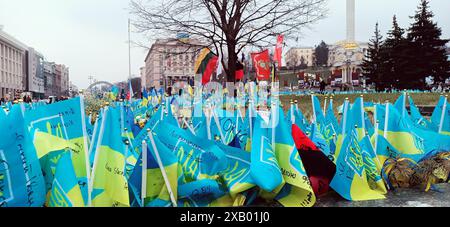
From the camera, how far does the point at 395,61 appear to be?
2831 centimetres

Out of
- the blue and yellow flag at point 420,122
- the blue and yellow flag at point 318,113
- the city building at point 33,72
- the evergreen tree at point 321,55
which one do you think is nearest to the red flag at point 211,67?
the blue and yellow flag at point 318,113

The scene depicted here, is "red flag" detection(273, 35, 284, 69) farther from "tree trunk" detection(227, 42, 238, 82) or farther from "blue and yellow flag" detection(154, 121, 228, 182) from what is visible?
"blue and yellow flag" detection(154, 121, 228, 182)

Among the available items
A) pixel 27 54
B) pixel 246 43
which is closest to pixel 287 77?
pixel 27 54

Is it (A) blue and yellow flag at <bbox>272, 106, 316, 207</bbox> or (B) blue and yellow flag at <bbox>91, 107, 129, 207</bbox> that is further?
(A) blue and yellow flag at <bbox>272, 106, 316, 207</bbox>

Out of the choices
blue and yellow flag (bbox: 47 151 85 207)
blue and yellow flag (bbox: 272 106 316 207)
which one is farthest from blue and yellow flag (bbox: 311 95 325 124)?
blue and yellow flag (bbox: 47 151 85 207)

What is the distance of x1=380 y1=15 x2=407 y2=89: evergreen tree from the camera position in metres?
26.4

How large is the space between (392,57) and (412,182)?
28.5 m

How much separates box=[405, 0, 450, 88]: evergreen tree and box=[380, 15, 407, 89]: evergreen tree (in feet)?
2.96

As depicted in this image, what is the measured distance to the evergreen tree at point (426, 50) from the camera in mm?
21969

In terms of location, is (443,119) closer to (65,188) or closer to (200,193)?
(200,193)

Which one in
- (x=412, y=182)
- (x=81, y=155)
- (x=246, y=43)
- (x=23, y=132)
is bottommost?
(x=412, y=182)

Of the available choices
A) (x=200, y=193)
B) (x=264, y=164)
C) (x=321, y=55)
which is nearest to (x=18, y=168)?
(x=200, y=193)
